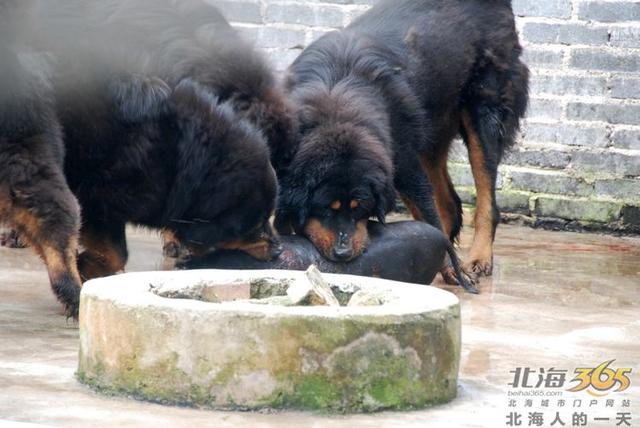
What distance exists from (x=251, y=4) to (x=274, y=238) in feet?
14.6

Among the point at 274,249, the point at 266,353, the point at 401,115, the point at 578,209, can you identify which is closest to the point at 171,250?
the point at 274,249

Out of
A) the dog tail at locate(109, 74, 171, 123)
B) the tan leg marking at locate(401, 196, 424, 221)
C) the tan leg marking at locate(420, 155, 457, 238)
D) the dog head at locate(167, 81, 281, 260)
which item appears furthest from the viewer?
the tan leg marking at locate(420, 155, 457, 238)

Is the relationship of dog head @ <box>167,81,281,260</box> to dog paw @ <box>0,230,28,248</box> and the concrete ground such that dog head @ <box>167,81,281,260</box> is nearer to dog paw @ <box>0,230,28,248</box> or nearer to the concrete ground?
the concrete ground

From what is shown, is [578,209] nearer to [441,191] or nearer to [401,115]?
[441,191]

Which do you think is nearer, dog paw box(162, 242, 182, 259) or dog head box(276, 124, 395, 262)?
dog head box(276, 124, 395, 262)

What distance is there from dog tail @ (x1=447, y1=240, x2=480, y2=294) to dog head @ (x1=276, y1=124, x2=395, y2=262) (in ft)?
1.51

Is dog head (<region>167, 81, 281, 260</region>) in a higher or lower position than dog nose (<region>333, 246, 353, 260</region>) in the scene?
higher

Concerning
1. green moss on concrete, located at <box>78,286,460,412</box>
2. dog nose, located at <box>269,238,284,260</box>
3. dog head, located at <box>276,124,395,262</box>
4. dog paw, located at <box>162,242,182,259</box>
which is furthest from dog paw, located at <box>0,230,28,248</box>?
green moss on concrete, located at <box>78,286,460,412</box>

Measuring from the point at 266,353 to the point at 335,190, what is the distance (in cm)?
218

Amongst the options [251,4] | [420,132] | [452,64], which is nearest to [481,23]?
[452,64]

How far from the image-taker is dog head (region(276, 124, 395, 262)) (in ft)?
18.5

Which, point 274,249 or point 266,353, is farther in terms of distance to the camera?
point 274,249

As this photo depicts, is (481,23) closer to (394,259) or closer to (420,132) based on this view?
(420,132)

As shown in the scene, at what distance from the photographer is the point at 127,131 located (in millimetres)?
5090
